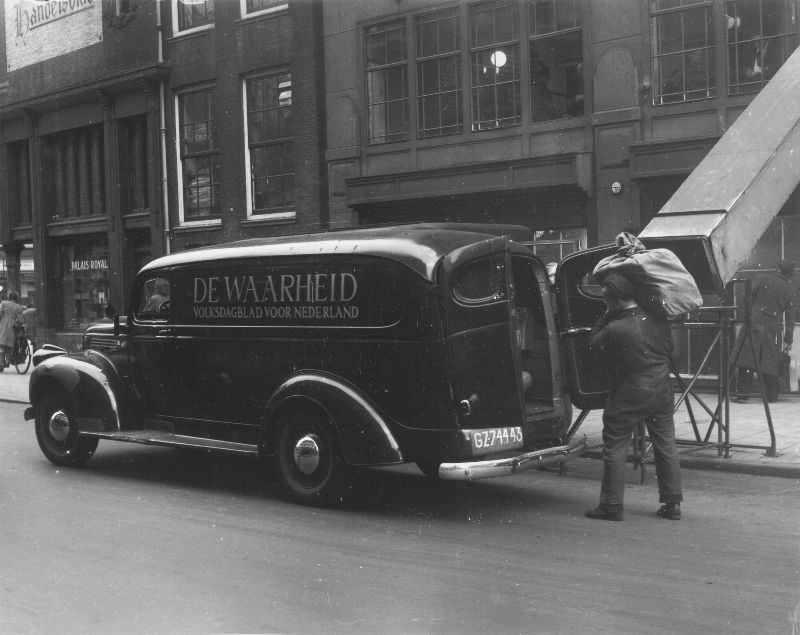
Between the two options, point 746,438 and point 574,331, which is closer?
point 574,331

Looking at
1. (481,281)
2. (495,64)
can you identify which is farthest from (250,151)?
(481,281)

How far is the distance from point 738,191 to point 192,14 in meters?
14.8

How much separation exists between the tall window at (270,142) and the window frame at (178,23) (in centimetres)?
176

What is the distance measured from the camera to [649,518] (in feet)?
23.2

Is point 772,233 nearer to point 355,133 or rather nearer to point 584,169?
point 584,169

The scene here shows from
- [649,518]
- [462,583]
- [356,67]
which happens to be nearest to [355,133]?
[356,67]

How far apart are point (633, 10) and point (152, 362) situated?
9.05 meters

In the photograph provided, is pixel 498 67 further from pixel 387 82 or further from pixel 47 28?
pixel 47 28

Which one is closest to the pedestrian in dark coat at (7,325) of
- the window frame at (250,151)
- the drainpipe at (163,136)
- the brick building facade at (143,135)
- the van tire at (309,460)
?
the brick building facade at (143,135)

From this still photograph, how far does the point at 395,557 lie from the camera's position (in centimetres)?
604

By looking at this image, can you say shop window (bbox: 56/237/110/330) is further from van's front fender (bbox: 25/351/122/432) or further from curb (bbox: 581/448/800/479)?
curb (bbox: 581/448/800/479)

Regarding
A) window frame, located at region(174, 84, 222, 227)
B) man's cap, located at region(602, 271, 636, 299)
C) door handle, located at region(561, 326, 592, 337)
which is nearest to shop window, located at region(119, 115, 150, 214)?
window frame, located at region(174, 84, 222, 227)

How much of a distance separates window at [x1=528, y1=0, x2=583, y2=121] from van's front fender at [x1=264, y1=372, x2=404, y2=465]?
29.6 ft

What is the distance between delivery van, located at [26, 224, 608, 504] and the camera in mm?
7039
